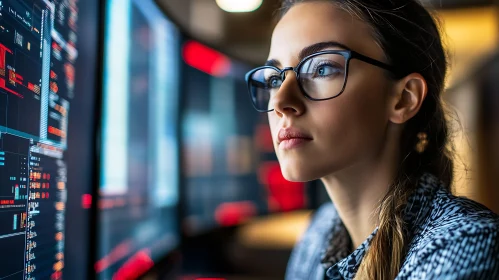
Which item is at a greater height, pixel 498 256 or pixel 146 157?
pixel 146 157

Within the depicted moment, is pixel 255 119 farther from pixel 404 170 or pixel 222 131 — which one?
pixel 404 170

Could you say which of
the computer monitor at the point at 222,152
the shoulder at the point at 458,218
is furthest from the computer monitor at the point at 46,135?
the computer monitor at the point at 222,152

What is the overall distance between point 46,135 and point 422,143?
689 mm

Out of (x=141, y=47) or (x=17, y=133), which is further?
(x=141, y=47)

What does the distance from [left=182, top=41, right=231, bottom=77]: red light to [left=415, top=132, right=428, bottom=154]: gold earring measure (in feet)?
2.66

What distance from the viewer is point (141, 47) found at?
1056 millimetres

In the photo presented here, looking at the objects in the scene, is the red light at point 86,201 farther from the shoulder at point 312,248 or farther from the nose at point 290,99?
the shoulder at point 312,248

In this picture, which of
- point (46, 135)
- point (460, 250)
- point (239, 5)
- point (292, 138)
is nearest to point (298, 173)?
point (292, 138)

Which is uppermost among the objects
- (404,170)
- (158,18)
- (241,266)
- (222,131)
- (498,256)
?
(158,18)

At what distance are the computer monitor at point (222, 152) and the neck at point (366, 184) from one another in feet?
2.26

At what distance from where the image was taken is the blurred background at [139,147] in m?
0.57

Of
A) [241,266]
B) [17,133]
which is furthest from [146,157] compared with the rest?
[241,266]

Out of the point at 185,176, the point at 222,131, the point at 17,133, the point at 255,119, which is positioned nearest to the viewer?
the point at 17,133

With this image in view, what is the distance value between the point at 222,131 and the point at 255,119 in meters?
0.19
